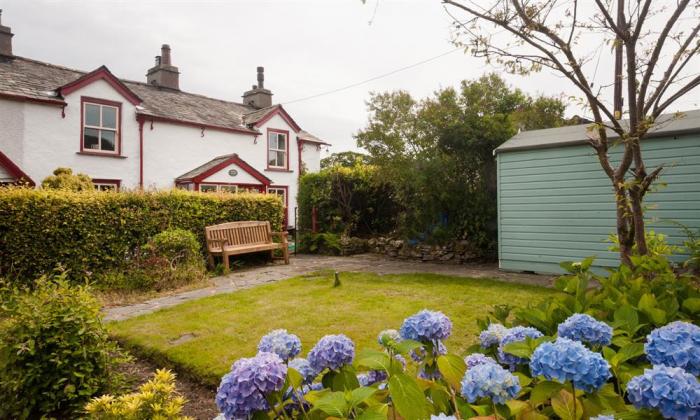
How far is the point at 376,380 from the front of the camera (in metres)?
1.51

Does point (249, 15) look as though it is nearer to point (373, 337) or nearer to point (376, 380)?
point (373, 337)

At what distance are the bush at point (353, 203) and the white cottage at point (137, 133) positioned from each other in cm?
300

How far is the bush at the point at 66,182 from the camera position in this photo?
10.9m

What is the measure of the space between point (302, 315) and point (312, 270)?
444 centimetres

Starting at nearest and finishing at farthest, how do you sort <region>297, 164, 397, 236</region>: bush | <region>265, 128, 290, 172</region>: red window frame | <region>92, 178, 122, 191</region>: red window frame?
1. <region>92, 178, 122, 191</region>: red window frame
2. <region>297, 164, 397, 236</region>: bush
3. <region>265, 128, 290, 172</region>: red window frame

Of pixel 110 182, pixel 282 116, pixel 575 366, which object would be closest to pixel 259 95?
pixel 282 116

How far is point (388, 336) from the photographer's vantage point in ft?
4.36

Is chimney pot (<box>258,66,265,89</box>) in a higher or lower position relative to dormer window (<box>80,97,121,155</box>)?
higher

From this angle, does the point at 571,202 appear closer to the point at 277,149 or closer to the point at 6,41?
the point at 277,149

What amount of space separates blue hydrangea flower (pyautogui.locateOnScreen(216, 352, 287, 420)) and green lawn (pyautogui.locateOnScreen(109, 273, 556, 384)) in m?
2.79

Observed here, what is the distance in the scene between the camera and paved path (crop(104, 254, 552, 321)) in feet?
22.5

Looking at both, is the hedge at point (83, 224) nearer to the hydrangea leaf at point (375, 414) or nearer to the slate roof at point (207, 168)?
the slate roof at point (207, 168)

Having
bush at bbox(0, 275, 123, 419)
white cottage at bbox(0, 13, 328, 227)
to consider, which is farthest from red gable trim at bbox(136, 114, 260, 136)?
bush at bbox(0, 275, 123, 419)

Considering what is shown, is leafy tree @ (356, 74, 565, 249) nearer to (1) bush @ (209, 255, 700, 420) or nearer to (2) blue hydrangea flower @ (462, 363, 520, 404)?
(1) bush @ (209, 255, 700, 420)
